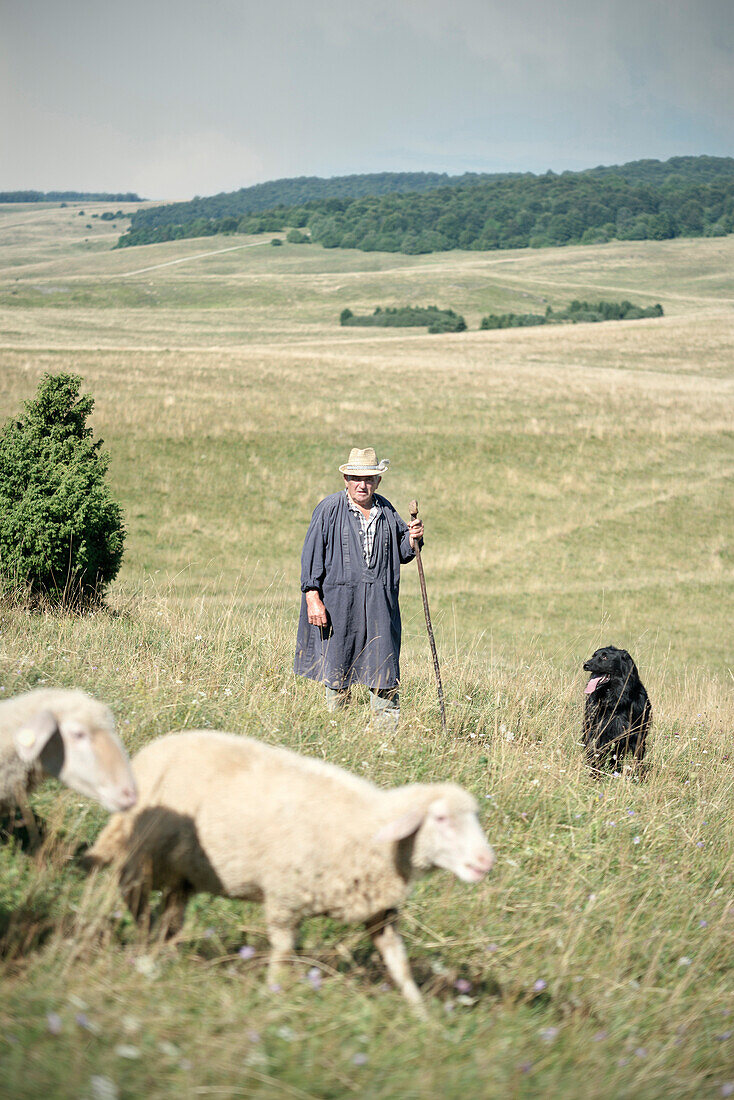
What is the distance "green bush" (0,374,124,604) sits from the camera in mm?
10750

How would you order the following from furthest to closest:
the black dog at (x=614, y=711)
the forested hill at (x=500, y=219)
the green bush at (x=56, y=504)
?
the forested hill at (x=500, y=219) → the green bush at (x=56, y=504) → the black dog at (x=614, y=711)

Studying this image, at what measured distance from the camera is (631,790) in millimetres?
5547

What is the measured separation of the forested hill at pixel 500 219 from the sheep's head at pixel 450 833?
162 m

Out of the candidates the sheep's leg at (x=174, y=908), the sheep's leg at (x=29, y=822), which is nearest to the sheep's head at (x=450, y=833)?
the sheep's leg at (x=174, y=908)

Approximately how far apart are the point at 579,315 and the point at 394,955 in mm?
92718

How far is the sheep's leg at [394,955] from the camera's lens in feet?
8.77

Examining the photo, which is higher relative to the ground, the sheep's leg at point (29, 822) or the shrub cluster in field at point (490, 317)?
the shrub cluster in field at point (490, 317)

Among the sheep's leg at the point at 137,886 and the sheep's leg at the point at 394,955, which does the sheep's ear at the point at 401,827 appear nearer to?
the sheep's leg at the point at 394,955

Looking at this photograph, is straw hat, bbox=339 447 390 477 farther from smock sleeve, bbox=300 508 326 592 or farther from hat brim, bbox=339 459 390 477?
smock sleeve, bbox=300 508 326 592

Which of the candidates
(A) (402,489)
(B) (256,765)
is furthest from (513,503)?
(B) (256,765)

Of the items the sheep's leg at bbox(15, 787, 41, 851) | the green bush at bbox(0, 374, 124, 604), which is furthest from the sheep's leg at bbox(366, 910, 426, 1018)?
the green bush at bbox(0, 374, 124, 604)

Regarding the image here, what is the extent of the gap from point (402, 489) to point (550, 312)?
243 ft

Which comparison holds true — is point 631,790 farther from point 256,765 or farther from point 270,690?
point 256,765

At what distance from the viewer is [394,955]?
2.73 m
